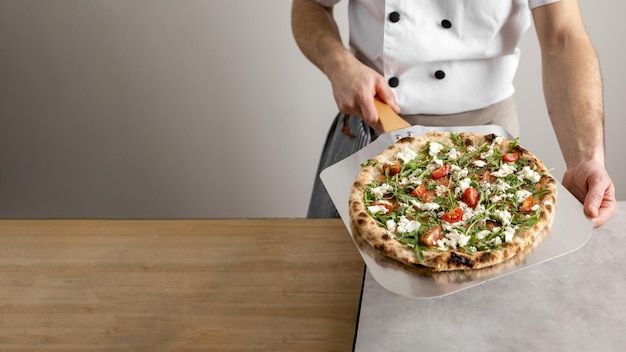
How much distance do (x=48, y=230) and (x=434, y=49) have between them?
77 centimetres

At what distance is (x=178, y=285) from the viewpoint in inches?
42.8

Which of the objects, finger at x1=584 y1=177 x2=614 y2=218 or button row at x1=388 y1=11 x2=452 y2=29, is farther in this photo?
button row at x1=388 y1=11 x2=452 y2=29

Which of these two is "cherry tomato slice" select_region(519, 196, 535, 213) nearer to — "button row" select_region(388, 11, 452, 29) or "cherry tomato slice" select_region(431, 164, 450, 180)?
"cherry tomato slice" select_region(431, 164, 450, 180)

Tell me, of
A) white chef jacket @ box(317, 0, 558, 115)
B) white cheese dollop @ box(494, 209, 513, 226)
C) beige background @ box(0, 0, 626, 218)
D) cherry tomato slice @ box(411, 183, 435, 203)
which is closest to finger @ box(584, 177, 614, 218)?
white cheese dollop @ box(494, 209, 513, 226)

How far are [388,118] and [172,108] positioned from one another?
1.40m

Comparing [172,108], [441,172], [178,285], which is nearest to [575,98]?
[441,172]

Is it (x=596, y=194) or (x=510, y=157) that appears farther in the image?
(x=510, y=157)

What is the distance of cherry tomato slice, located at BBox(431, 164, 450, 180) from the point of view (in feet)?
3.50

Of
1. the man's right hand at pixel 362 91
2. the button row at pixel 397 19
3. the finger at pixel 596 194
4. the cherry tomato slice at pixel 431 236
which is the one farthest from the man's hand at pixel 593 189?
the button row at pixel 397 19

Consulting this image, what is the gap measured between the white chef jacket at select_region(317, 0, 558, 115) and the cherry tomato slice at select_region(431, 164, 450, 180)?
14.6 inches

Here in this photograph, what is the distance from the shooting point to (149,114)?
2.47 m

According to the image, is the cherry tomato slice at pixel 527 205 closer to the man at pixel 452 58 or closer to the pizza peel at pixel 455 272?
the pizza peel at pixel 455 272

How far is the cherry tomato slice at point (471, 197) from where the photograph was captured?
1.00m

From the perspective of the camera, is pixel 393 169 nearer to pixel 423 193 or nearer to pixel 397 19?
pixel 423 193
